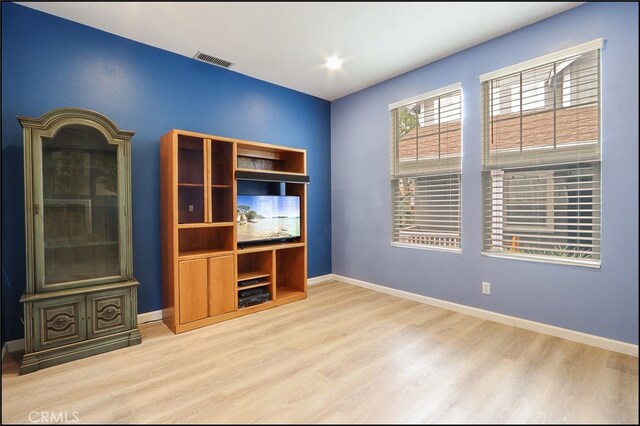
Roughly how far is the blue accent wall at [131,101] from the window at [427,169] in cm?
140

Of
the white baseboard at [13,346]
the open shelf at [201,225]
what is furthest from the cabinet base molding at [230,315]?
the white baseboard at [13,346]

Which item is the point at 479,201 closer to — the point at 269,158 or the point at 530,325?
the point at 530,325

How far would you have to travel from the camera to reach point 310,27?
2.59 m

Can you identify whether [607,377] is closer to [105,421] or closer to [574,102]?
[574,102]

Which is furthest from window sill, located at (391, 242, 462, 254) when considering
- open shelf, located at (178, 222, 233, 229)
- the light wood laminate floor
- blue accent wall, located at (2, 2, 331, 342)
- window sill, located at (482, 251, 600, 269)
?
open shelf, located at (178, 222, 233, 229)

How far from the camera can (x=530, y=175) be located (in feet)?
8.86

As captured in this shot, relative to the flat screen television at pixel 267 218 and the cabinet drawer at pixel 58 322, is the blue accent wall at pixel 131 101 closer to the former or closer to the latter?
the cabinet drawer at pixel 58 322

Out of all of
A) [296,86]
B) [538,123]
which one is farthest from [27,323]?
[538,123]

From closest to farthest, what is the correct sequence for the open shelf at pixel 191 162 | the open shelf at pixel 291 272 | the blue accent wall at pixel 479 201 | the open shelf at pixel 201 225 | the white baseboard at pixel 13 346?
the blue accent wall at pixel 479 201, the white baseboard at pixel 13 346, the open shelf at pixel 201 225, the open shelf at pixel 191 162, the open shelf at pixel 291 272

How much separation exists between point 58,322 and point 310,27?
3005 millimetres

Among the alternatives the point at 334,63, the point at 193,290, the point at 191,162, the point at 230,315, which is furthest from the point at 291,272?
the point at 334,63

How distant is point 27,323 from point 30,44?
2136 mm

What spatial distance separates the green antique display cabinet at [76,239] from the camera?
6.98ft

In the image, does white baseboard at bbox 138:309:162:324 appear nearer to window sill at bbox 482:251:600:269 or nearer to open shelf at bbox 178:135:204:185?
open shelf at bbox 178:135:204:185
